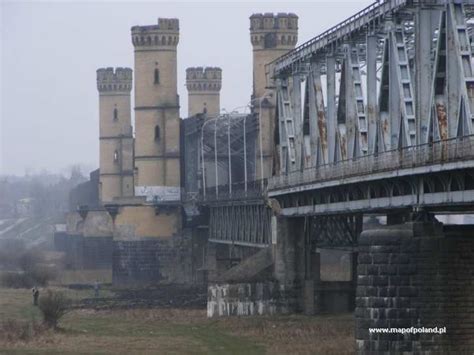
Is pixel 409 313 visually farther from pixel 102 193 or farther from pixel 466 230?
pixel 102 193

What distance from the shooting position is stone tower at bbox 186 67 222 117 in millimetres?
155375

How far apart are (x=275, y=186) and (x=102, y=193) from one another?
238ft

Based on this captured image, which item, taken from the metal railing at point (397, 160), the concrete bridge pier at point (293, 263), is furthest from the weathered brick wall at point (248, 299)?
the metal railing at point (397, 160)

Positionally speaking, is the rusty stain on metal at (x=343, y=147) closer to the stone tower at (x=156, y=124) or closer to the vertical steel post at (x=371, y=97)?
the vertical steel post at (x=371, y=97)

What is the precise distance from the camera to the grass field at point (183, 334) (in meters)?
61.2

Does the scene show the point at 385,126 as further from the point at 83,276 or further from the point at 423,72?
the point at 83,276

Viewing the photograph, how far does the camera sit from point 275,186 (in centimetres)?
7600

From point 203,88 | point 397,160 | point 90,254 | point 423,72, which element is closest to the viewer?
point 423,72

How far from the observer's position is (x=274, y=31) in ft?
384

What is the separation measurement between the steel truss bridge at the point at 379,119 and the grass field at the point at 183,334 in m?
4.03

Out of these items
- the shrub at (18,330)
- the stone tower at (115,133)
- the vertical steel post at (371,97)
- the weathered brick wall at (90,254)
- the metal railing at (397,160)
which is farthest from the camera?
the stone tower at (115,133)

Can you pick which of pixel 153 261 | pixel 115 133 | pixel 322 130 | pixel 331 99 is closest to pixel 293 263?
pixel 322 130

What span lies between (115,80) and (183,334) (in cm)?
8190

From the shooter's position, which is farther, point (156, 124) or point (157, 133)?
point (157, 133)
